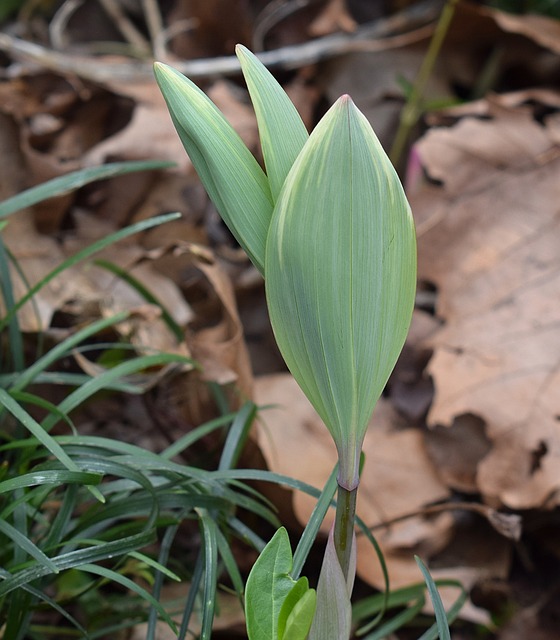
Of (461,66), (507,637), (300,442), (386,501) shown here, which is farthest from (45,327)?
(461,66)

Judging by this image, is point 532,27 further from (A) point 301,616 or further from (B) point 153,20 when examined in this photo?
(A) point 301,616

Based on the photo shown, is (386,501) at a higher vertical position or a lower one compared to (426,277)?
lower

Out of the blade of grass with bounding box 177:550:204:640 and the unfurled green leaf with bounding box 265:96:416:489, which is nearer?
the unfurled green leaf with bounding box 265:96:416:489

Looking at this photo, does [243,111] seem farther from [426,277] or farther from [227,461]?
[227,461]

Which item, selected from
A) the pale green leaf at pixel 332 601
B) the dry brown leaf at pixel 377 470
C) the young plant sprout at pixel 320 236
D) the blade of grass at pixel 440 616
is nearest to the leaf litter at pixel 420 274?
the dry brown leaf at pixel 377 470

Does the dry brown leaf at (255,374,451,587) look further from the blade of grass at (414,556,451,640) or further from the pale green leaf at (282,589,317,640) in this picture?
the pale green leaf at (282,589,317,640)

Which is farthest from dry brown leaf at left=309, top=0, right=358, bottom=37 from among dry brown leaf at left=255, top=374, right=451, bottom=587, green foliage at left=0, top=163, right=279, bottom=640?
green foliage at left=0, top=163, right=279, bottom=640

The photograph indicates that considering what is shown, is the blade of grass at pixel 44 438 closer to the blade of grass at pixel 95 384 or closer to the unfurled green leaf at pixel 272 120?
the blade of grass at pixel 95 384

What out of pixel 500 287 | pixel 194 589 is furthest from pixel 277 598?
pixel 500 287
